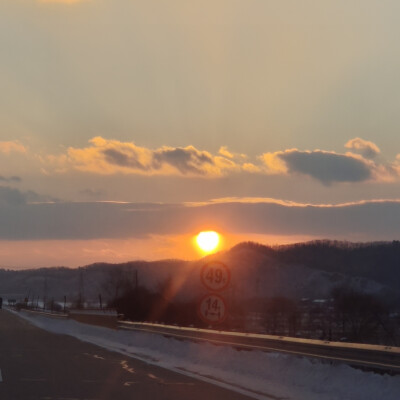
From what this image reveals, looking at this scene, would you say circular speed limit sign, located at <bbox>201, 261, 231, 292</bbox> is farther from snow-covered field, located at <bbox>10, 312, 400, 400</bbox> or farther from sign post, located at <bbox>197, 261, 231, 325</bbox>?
snow-covered field, located at <bbox>10, 312, 400, 400</bbox>

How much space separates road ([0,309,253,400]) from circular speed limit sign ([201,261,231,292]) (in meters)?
2.65

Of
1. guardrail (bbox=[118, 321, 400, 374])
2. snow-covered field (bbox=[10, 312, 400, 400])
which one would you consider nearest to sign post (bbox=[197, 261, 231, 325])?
guardrail (bbox=[118, 321, 400, 374])

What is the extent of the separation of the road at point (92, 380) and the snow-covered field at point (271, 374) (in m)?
0.72

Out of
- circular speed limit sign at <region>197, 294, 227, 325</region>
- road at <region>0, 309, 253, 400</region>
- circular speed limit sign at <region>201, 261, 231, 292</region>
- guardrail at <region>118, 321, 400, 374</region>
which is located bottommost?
road at <region>0, 309, 253, 400</region>

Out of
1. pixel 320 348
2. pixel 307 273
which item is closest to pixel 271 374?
pixel 320 348

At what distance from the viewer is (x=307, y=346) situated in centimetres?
1619

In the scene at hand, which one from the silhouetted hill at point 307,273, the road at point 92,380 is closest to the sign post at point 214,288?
the road at point 92,380

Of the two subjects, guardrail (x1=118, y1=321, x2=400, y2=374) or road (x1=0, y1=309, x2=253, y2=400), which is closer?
guardrail (x1=118, y1=321, x2=400, y2=374)

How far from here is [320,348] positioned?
1556cm

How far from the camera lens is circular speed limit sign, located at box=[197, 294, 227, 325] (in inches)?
797

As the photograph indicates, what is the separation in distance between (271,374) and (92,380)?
4156 millimetres

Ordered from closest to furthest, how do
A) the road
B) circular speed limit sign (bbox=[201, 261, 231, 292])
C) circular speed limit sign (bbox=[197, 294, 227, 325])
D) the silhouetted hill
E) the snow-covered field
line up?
the snow-covered field → the road → circular speed limit sign (bbox=[201, 261, 231, 292]) → circular speed limit sign (bbox=[197, 294, 227, 325]) → the silhouetted hill

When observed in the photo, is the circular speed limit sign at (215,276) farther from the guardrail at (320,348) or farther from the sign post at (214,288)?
the guardrail at (320,348)

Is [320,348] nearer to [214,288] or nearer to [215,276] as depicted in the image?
[214,288]
